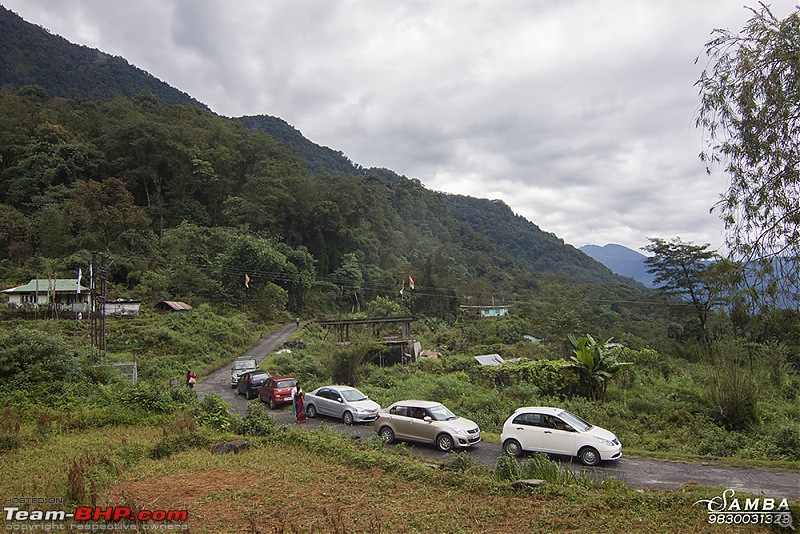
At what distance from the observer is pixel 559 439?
11008 mm

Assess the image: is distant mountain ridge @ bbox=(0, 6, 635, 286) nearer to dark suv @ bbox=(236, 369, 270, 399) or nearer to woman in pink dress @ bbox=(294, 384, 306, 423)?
dark suv @ bbox=(236, 369, 270, 399)

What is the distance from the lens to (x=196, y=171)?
172 feet

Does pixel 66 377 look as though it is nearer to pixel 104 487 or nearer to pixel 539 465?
pixel 104 487

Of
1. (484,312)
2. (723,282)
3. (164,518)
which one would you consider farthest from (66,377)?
(484,312)

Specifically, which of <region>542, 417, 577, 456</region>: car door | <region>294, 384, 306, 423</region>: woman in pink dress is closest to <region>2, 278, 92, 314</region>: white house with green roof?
<region>294, 384, 306, 423</region>: woman in pink dress

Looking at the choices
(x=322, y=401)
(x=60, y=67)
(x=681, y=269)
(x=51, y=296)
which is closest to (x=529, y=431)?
(x=322, y=401)

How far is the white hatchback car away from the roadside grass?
83.5 inches

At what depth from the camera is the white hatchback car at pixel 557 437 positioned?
10.7 m

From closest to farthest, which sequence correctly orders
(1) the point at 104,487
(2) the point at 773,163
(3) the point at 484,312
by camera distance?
(2) the point at 773,163
(1) the point at 104,487
(3) the point at 484,312

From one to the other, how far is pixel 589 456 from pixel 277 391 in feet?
41.7

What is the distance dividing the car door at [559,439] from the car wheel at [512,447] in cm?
66

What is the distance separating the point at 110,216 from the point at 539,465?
151 feet

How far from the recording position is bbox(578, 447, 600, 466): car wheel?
10.7 metres

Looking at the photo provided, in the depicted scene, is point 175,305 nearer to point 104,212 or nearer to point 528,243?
point 104,212
